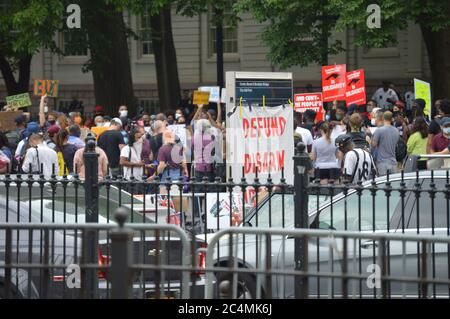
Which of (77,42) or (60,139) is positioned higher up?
(77,42)

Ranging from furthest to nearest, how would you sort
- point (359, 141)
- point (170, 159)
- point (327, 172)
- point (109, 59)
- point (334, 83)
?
point (109, 59) → point (334, 83) → point (170, 159) → point (327, 172) → point (359, 141)

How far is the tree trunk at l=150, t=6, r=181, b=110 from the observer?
38.9 m

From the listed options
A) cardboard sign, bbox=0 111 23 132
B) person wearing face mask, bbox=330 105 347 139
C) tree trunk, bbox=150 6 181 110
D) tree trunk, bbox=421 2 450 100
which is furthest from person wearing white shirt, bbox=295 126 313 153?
tree trunk, bbox=150 6 181 110

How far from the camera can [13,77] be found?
142 feet

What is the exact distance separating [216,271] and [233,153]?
23.5 feet

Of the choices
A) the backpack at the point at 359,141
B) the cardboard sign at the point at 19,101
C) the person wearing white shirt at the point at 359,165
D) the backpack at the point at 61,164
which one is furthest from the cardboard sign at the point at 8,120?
the person wearing white shirt at the point at 359,165

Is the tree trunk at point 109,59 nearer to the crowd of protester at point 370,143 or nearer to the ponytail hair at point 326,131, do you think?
the crowd of protester at point 370,143

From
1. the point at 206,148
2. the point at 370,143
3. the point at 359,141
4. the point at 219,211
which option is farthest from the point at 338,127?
the point at 219,211

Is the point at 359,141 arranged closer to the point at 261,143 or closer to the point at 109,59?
the point at 261,143

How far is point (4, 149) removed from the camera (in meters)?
18.9

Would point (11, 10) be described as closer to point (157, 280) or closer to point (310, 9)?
point (310, 9)

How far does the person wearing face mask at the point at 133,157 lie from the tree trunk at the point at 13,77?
22235 millimetres

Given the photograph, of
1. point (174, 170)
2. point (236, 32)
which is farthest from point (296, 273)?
point (236, 32)

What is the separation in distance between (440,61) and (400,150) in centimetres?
1598
